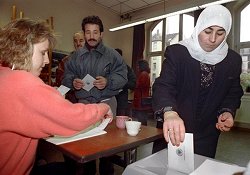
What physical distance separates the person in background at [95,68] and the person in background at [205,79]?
0.92 meters

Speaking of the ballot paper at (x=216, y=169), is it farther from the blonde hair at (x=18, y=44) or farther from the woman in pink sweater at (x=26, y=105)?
the blonde hair at (x=18, y=44)

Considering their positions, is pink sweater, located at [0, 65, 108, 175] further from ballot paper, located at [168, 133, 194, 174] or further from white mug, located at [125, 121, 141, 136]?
ballot paper, located at [168, 133, 194, 174]

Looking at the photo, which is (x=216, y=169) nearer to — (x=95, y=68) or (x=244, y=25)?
(x=95, y=68)

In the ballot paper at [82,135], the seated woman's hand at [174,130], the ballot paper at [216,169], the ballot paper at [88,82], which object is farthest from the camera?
the ballot paper at [88,82]

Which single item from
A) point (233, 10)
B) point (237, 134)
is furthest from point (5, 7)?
point (237, 134)

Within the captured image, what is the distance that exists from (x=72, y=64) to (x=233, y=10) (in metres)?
5.25

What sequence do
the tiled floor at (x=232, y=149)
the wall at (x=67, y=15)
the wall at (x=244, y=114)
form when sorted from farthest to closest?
the wall at (x=67, y=15) → the wall at (x=244, y=114) → the tiled floor at (x=232, y=149)

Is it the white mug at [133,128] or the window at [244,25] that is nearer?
the white mug at [133,128]

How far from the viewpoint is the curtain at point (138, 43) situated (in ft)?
25.8

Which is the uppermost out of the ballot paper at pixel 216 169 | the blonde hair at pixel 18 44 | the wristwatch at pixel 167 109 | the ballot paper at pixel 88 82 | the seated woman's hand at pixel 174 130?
the blonde hair at pixel 18 44

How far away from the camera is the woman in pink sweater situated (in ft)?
2.91

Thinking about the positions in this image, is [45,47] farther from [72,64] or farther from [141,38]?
[141,38]

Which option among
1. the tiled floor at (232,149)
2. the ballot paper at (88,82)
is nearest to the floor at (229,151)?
the tiled floor at (232,149)

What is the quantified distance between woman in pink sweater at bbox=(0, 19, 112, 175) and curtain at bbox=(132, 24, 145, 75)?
682 centimetres
